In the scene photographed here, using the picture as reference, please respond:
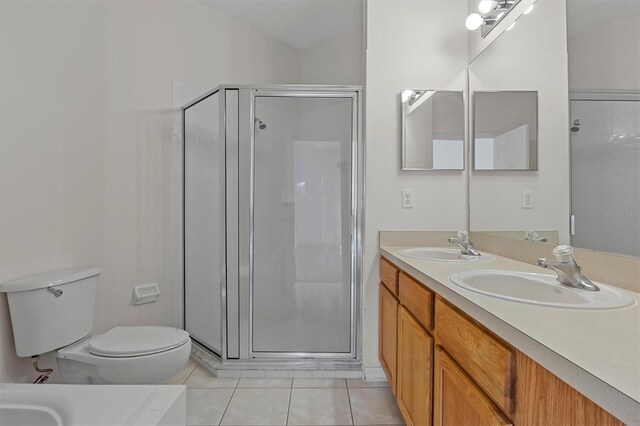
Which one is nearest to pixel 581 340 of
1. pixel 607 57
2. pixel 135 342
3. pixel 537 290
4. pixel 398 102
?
pixel 537 290

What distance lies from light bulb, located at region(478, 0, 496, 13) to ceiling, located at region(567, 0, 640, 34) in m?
0.58

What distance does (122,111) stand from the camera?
2.02 m

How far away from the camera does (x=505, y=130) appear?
5.55ft

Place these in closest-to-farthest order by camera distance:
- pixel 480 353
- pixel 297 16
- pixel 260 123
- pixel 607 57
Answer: pixel 480 353 → pixel 607 57 → pixel 260 123 → pixel 297 16

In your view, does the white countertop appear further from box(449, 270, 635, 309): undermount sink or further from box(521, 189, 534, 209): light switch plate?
box(521, 189, 534, 209): light switch plate

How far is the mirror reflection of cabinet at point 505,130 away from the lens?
57.0 inches

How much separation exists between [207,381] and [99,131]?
166 cm

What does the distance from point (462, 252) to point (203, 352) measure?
1.83 meters

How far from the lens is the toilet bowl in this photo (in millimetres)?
1454

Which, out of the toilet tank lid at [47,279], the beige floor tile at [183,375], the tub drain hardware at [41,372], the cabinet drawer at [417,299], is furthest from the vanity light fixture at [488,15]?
the tub drain hardware at [41,372]

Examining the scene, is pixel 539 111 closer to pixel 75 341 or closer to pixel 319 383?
pixel 319 383

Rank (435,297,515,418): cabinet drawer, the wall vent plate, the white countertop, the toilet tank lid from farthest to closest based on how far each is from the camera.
Answer: 1. the wall vent plate
2. the toilet tank lid
3. (435,297,515,418): cabinet drawer
4. the white countertop

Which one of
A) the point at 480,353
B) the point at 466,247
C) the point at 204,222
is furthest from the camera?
the point at 204,222

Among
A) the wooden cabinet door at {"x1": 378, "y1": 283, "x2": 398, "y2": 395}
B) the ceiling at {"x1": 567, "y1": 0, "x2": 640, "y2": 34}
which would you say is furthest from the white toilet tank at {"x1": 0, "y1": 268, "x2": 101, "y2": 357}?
the ceiling at {"x1": 567, "y1": 0, "x2": 640, "y2": 34}
